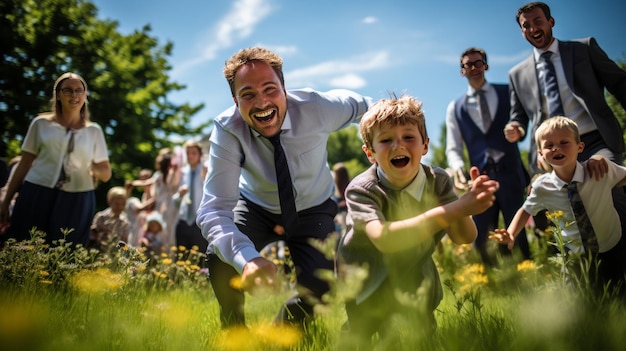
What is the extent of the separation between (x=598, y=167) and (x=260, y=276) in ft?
7.88

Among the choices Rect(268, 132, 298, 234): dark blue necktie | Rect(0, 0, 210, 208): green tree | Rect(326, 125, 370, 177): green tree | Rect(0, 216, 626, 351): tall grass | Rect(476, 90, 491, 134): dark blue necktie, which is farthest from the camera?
Rect(326, 125, 370, 177): green tree

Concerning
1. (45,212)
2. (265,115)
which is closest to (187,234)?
(45,212)

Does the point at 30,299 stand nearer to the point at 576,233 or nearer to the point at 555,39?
the point at 576,233

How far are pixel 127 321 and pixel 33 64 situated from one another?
16.9 meters

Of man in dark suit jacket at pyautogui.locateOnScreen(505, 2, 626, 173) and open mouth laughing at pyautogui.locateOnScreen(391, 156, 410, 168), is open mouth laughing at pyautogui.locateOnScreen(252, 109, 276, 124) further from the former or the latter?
man in dark suit jacket at pyautogui.locateOnScreen(505, 2, 626, 173)

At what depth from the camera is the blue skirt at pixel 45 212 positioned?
4445mm

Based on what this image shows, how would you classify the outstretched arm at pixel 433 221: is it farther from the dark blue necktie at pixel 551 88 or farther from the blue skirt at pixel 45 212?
the blue skirt at pixel 45 212

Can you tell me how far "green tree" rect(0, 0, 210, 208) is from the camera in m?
15.4

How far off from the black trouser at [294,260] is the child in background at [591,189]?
4.07 ft

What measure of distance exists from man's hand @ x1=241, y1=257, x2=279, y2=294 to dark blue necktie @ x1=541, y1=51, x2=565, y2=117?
3.00 m

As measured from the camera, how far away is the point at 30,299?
246 cm

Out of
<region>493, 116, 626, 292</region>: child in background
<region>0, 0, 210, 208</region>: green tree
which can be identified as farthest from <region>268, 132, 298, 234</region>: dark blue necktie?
<region>0, 0, 210, 208</region>: green tree

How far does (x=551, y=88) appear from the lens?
3920 mm

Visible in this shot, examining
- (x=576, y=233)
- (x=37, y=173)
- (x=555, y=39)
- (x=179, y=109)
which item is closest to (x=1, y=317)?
(x=37, y=173)
